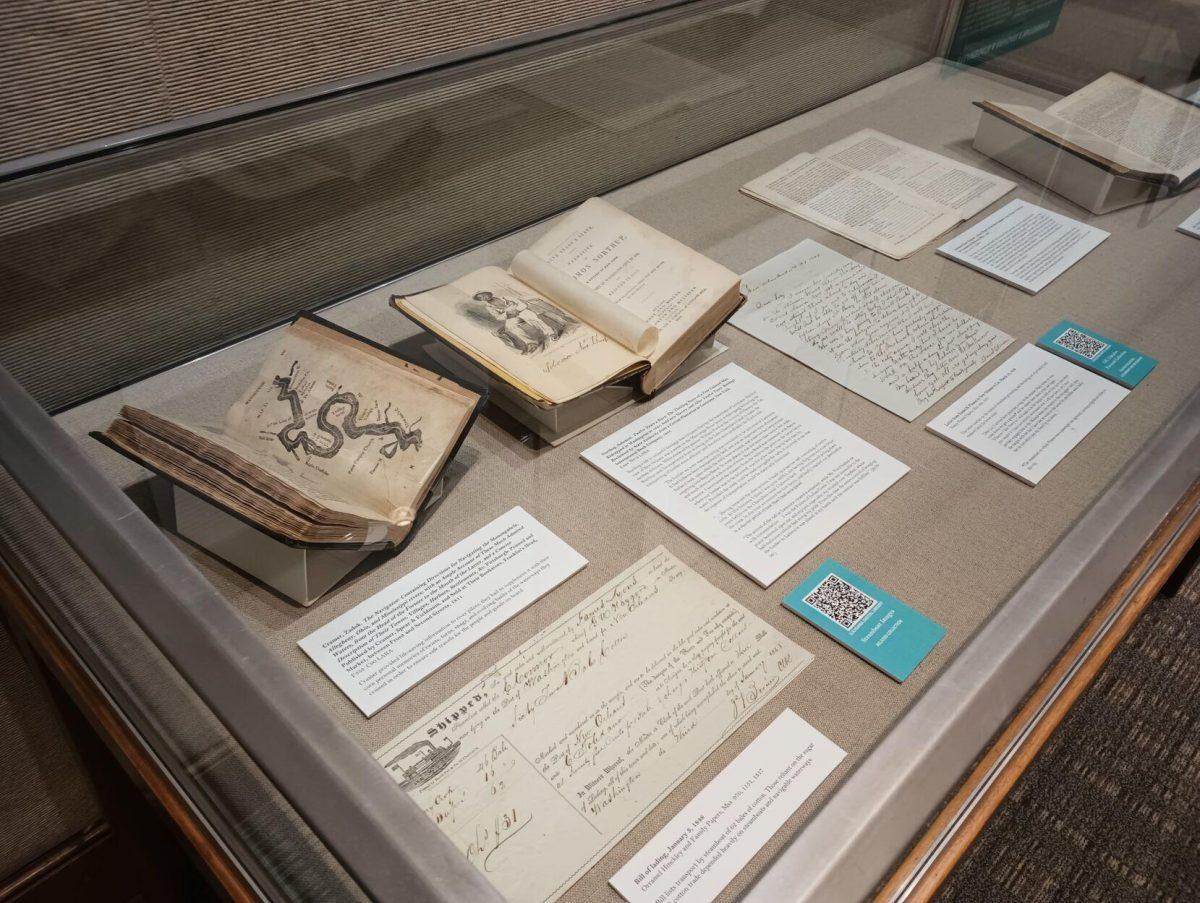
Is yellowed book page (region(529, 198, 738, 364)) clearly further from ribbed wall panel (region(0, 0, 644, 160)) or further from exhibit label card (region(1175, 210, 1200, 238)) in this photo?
exhibit label card (region(1175, 210, 1200, 238))

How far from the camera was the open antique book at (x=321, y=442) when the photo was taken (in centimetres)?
96

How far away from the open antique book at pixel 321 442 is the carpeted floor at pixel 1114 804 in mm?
1061

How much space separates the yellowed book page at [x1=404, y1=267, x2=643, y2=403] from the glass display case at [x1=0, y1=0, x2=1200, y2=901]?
0.28 feet

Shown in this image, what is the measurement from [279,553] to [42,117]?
574mm

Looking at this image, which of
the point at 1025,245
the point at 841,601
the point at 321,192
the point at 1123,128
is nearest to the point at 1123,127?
the point at 1123,128

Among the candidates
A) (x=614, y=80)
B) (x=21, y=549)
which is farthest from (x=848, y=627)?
(x=614, y=80)

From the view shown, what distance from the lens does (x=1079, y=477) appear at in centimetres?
123

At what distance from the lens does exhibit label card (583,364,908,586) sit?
1124mm

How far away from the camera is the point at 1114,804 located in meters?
1.65

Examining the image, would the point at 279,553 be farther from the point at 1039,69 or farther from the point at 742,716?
the point at 1039,69

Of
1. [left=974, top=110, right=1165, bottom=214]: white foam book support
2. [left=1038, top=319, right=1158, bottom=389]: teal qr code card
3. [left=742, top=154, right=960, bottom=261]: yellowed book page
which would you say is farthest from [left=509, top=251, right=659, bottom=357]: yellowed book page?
[left=974, top=110, right=1165, bottom=214]: white foam book support

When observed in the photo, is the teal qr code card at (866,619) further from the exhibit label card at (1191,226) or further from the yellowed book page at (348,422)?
the exhibit label card at (1191,226)

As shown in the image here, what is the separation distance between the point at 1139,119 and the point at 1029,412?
80cm

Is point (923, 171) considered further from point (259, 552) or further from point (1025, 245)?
point (259, 552)
